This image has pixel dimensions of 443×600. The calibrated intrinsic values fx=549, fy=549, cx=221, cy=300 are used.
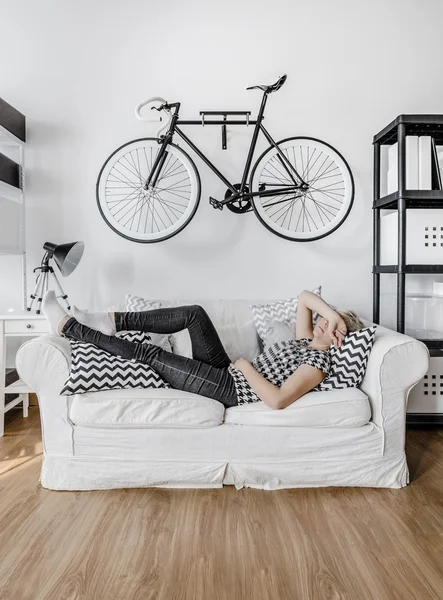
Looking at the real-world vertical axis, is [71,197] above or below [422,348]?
above

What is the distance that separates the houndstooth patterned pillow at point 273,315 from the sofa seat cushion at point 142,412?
27.4 inches

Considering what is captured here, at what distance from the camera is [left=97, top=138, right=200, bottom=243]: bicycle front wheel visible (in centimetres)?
341

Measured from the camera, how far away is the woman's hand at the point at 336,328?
2.46 m

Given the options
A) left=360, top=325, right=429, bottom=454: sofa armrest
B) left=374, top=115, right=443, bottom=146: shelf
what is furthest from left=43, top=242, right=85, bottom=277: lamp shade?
left=374, top=115, right=443, bottom=146: shelf

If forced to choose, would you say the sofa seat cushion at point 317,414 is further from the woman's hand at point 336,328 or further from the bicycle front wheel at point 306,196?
the bicycle front wheel at point 306,196

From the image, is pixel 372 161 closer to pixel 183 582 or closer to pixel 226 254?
pixel 226 254

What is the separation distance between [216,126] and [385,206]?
1.18 m

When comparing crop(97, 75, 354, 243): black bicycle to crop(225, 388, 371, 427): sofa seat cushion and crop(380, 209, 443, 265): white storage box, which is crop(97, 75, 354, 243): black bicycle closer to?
crop(380, 209, 443, 265): white storage box

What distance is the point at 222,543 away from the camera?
1.82 m

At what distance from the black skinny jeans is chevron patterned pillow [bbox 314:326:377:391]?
16.9 inches

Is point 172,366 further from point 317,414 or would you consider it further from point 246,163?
point 246,163

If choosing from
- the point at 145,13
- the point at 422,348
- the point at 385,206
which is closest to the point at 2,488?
the point at 422,348

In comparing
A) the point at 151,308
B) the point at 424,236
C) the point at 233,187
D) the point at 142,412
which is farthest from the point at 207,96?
the point at 142,412

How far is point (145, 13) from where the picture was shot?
3463 millimetres
